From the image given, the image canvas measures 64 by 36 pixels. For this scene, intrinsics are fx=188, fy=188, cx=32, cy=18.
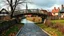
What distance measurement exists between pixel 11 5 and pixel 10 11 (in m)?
3.80

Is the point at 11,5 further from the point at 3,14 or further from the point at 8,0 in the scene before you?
the point at 3,14

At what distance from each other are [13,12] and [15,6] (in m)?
2.31

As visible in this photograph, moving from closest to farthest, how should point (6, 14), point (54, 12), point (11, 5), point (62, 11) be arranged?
1. point (11, 5)
2. point (6, 14)
3. point (62, 11)
4. point (54, 12)

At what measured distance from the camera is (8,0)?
6794cm

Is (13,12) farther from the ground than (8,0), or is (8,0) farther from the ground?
(8,0)

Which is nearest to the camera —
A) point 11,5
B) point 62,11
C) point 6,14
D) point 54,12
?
point 11,5

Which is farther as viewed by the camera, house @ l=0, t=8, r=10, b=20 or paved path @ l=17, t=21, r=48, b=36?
house @ l=0, t=8, r=10, b=20

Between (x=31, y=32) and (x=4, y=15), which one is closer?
(x=31, y=32)

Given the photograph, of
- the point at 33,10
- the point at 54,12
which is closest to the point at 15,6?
the point at 33,10

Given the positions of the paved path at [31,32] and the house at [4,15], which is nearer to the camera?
the paved path at [31,32]

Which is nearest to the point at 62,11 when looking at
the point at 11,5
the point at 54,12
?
the point at 54,12

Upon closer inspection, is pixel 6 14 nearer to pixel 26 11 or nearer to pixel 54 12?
pixel 26 11

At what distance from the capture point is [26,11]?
69750mm

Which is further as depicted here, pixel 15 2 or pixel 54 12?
pixel 54 12
